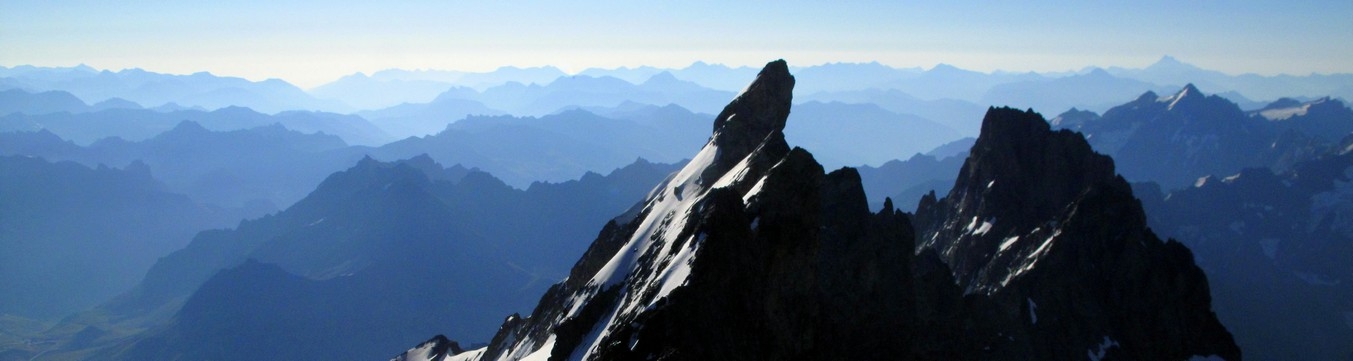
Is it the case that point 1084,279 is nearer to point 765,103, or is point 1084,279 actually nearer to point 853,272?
point 853,272

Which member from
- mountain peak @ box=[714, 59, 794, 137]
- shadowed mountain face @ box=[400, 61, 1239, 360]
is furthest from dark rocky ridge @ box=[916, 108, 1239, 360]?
mountain peak @ box=[714, 59, 794, 137]

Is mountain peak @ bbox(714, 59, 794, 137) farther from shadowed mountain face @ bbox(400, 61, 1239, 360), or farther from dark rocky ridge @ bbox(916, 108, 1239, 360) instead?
dark rocky ridge @ bbox(916, 108, 1239, 360)

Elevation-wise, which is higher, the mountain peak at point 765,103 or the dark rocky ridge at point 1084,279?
the mountain peak at point 765,103

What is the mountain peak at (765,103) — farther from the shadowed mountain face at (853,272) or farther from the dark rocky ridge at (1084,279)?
the dark rocky ridge at (1084,279)

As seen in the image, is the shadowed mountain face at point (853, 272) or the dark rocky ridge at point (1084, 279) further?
the dark rocky ridge at point (1084, 279)

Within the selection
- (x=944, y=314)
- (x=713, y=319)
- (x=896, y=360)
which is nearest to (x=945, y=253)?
(x=944, y=314)

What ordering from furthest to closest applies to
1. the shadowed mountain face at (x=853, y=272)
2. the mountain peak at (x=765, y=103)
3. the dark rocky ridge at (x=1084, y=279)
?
the dark rocky ridge at (x=1084, y=279), the mountain peak at (x=765, y=103), the shadowed mountain face at (x=853, y=272)

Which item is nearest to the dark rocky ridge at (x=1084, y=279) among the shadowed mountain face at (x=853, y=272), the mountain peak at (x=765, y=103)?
the shadowed mountain face at (x=853, y=272)

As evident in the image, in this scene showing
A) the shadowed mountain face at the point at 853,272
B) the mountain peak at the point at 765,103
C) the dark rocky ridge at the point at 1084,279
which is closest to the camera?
the shadowed mountain face at the point at 853,272

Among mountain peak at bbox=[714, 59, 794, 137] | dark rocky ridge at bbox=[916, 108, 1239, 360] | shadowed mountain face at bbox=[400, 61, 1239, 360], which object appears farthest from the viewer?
dark rocky ridge at bbox=[916, 108, 1239, 360]
